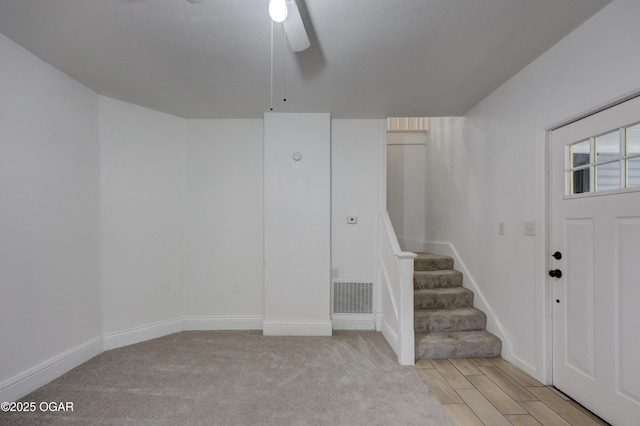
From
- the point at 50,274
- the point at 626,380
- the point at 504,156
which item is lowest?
the point at 626,380

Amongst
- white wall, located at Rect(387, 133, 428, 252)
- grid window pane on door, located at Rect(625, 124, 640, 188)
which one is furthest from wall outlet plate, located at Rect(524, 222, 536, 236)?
white wall, located at Rect(387, 133, 428, 252)

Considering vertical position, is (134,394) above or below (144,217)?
below

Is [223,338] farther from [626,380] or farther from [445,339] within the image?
[626,380]

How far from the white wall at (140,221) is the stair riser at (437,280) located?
273 cm

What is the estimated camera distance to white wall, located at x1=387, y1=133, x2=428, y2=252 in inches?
181

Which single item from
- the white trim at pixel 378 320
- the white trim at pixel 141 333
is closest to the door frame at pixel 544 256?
the white trim at pixel 378 320

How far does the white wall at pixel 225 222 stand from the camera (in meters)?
3.65

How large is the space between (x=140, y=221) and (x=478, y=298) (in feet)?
11.9

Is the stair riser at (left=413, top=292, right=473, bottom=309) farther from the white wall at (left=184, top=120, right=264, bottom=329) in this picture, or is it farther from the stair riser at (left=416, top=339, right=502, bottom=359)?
the white wall at (left=184, top=120, right=264, bottom=329)

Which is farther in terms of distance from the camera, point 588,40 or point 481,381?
point 481,381

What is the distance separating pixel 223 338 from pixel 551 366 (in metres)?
2.95

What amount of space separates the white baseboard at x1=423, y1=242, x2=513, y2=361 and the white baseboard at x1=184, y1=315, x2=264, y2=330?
93.5 inches

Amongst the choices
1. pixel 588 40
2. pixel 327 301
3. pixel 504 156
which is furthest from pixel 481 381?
pixel 588 40

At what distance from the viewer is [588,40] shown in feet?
6.30
